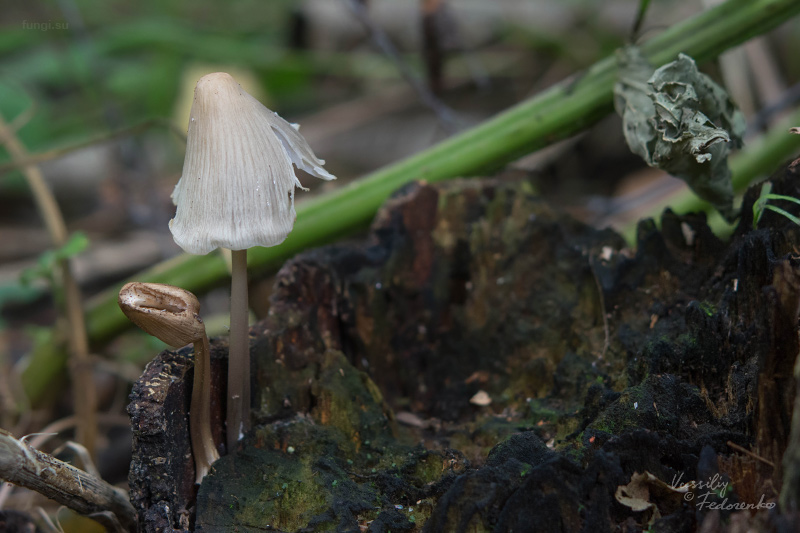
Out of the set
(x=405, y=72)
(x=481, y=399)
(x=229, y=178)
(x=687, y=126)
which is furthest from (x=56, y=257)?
(x=687, y=126)

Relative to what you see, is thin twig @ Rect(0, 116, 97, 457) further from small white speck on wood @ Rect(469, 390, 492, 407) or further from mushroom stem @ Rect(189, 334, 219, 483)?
small white speck on wood @ Rect(469, 390, 492, 407)

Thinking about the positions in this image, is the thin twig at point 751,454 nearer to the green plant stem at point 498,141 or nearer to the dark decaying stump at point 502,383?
the dark decaying stump at point 502,383

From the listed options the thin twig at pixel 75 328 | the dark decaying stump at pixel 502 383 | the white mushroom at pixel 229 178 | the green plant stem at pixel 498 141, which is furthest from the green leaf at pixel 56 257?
the white mushroom at pixel 229 178

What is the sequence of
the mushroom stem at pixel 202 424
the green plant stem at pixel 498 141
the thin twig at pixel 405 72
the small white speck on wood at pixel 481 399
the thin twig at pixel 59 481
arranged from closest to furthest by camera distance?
1. the thin twig at pixel 59 481
2. the mushroom stem at pixel 202 424
3. the small white speck on wood at pixel 481 399
4. the green plant stem at pixel 498 141
5. the thin twig at pixel 405 72

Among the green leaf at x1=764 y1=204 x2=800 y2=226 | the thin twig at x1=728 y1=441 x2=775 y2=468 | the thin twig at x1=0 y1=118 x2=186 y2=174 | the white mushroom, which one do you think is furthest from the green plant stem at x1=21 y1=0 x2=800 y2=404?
the thin twig at x1=728 y1=441 x2=775 y2=468

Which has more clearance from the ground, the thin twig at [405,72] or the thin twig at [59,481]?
the thin twig at [405,72]

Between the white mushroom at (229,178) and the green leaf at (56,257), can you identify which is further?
the green leaf at (56,257)
